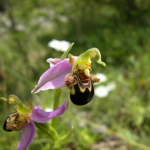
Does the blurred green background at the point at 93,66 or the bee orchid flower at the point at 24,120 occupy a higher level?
the bee orchid flower at the point at 24,120

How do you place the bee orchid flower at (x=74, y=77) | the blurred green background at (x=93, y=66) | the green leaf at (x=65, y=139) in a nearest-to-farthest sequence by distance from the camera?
the bee orchid flower at (x=74, y=77), the green leaf at (x=65, y=139), the blurred green background at (x=93, y=66)

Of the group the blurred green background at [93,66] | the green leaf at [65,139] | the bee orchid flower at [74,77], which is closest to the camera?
the bee orchid flower at [74,77]

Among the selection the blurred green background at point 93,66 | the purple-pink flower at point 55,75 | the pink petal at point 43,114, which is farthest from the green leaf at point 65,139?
the blurred green background at point 93,66

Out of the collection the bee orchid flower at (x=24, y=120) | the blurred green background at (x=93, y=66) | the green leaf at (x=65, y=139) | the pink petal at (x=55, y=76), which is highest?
the pink petal at (x=55, y=76)

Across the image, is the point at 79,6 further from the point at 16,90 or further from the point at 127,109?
the point at 127,109

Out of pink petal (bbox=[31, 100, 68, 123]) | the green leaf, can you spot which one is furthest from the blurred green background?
pink petal (bbox=[31, 100, 68, 123])

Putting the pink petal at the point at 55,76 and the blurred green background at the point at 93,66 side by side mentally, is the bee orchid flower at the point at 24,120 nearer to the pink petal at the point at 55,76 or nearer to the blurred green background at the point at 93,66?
the pink petal at the point at 55,76

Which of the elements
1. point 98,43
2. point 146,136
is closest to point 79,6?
point 98,43

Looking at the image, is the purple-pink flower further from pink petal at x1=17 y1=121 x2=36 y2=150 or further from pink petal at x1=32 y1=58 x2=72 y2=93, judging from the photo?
pink petal at x1=17 y1=121 x2=36 y2=150
